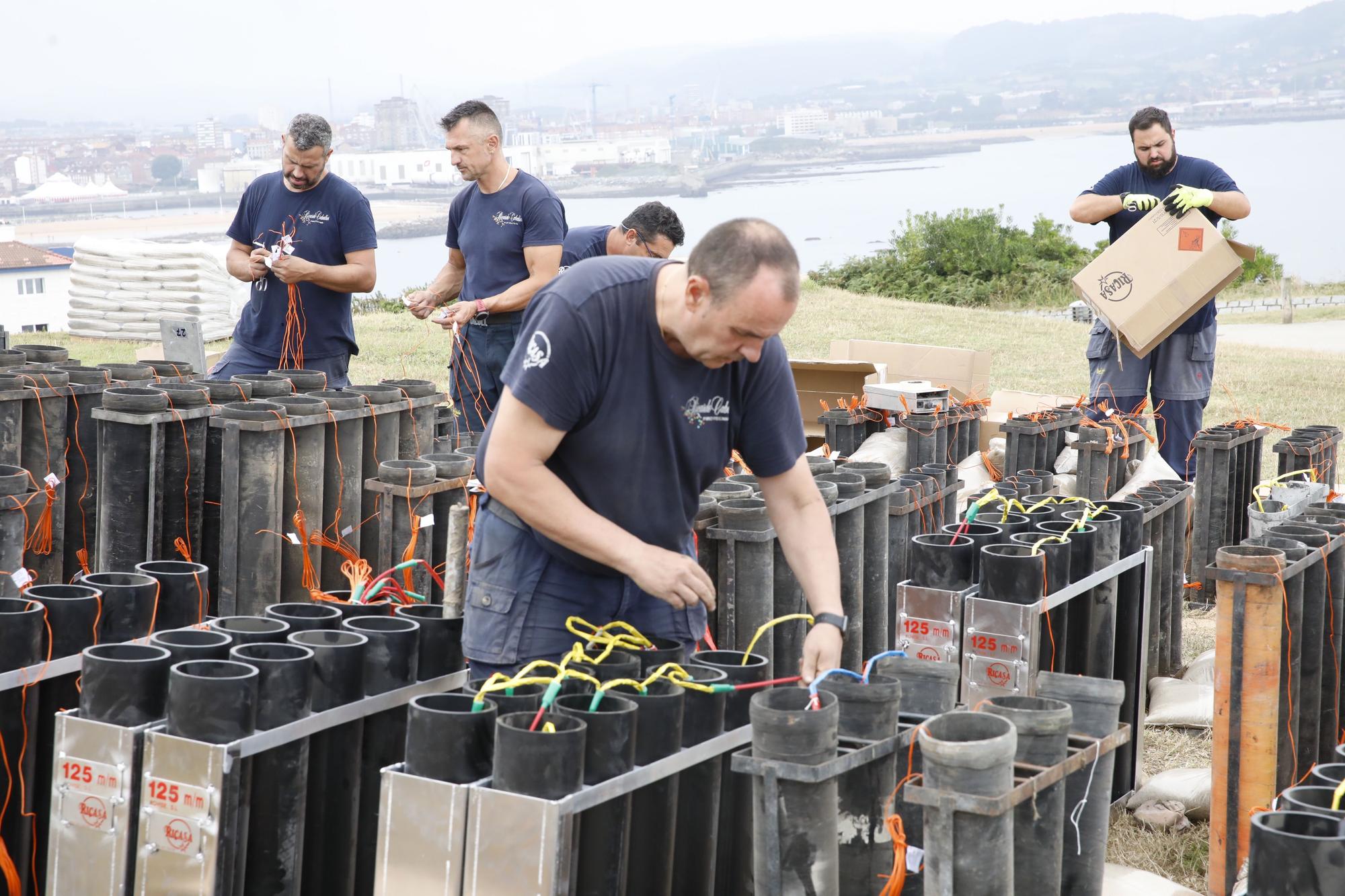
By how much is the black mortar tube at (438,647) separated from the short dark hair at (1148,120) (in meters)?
5.05

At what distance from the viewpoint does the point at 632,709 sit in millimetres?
2645

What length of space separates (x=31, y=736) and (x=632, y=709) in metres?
1.58

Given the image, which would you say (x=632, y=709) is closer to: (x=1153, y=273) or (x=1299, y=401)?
(x=1153, y=273)

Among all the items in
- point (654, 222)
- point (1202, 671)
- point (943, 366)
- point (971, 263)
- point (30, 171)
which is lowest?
point (1202, 671)

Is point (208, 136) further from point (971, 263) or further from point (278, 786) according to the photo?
point (278, 786)

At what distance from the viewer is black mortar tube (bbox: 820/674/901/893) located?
9.23ft

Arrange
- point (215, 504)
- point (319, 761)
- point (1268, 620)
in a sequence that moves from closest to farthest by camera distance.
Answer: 1. point (319, 761)
2. point (1268, 620)
3. point (215, 504)

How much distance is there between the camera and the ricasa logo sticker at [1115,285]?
6.86 meters

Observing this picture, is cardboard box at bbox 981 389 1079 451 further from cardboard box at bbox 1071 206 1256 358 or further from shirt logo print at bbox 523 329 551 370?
shirt logo print at bbox 523 329 551 370

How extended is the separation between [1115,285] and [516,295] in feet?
10.2

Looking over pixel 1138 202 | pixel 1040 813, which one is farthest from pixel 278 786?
pixel 1138 202

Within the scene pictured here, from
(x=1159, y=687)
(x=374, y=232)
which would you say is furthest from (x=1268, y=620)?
(x=374, y=232)

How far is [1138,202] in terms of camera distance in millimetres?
7000

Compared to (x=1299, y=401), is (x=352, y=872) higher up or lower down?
lower down
